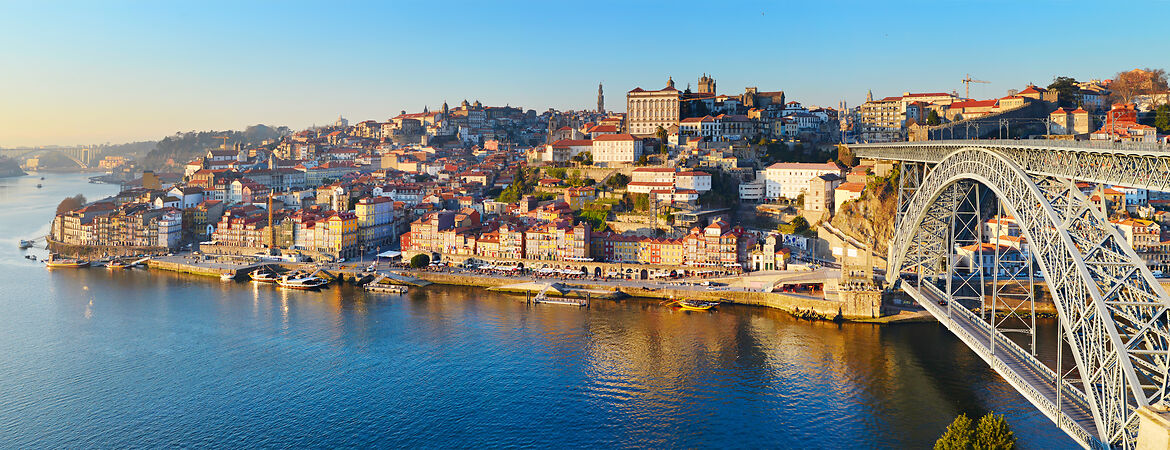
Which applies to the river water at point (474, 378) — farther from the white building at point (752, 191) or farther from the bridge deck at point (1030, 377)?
the white building at point (752, 191)

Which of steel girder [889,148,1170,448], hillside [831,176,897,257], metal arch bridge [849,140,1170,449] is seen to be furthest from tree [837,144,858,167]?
steel girder [889,148,1170,448]

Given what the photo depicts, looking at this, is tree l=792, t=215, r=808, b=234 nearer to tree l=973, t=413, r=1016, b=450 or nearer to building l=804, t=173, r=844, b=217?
building l=804, t=173, r=844, b=217

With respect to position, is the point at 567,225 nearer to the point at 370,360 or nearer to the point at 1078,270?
the point at 370,360

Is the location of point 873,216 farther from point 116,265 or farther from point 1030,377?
point 116,265

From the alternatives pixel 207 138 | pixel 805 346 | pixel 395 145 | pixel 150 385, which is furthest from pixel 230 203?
pixel 207 138

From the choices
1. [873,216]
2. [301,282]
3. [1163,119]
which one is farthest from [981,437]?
[1163,119]

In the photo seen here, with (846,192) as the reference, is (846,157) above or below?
above
